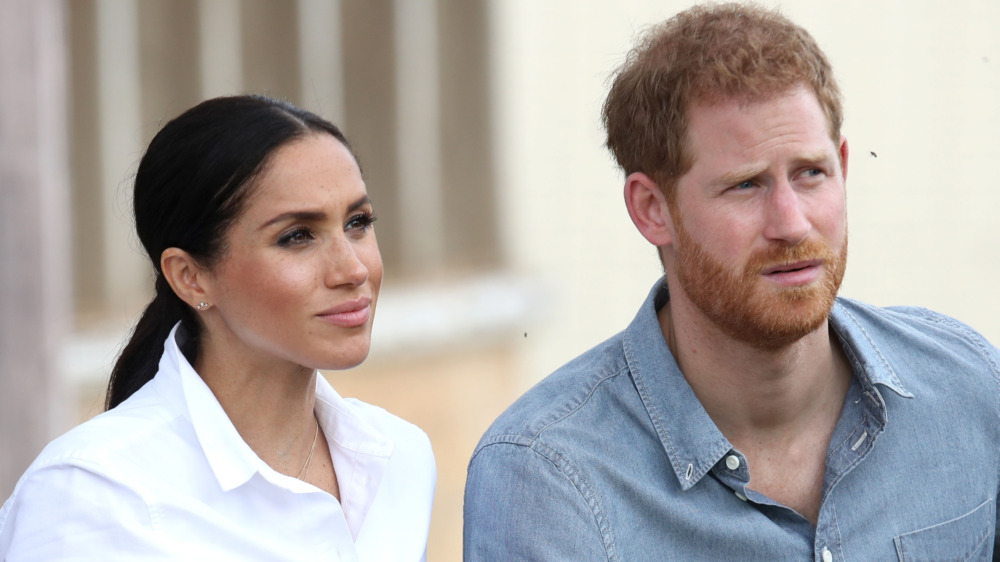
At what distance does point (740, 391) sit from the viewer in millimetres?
2373

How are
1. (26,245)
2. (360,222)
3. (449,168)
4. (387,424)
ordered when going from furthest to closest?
1. (449,168)
2. (26,245)
3. (387,424)
4. (360,222)

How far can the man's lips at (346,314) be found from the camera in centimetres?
217

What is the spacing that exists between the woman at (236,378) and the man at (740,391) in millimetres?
286

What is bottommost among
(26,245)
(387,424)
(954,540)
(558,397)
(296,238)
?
(954,540)

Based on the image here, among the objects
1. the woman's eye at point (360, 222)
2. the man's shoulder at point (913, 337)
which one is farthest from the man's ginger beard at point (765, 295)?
the woman's eye at point (360, 222)

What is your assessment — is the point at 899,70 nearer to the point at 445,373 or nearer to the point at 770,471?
the point at 445,373

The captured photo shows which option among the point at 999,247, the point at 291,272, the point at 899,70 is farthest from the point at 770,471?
the point at 999,247

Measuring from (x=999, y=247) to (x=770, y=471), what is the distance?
3719 mm

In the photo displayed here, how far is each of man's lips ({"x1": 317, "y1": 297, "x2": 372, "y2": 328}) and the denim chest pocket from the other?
97cm

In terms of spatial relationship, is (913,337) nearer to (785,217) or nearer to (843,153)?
(843,153)

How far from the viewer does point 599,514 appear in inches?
87.5

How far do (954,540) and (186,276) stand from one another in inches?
53.3

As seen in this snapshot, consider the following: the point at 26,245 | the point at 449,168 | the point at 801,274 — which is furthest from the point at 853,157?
the point at 26,245

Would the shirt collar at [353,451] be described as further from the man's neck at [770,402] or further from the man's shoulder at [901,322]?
the man's shoulder at [901,322]
